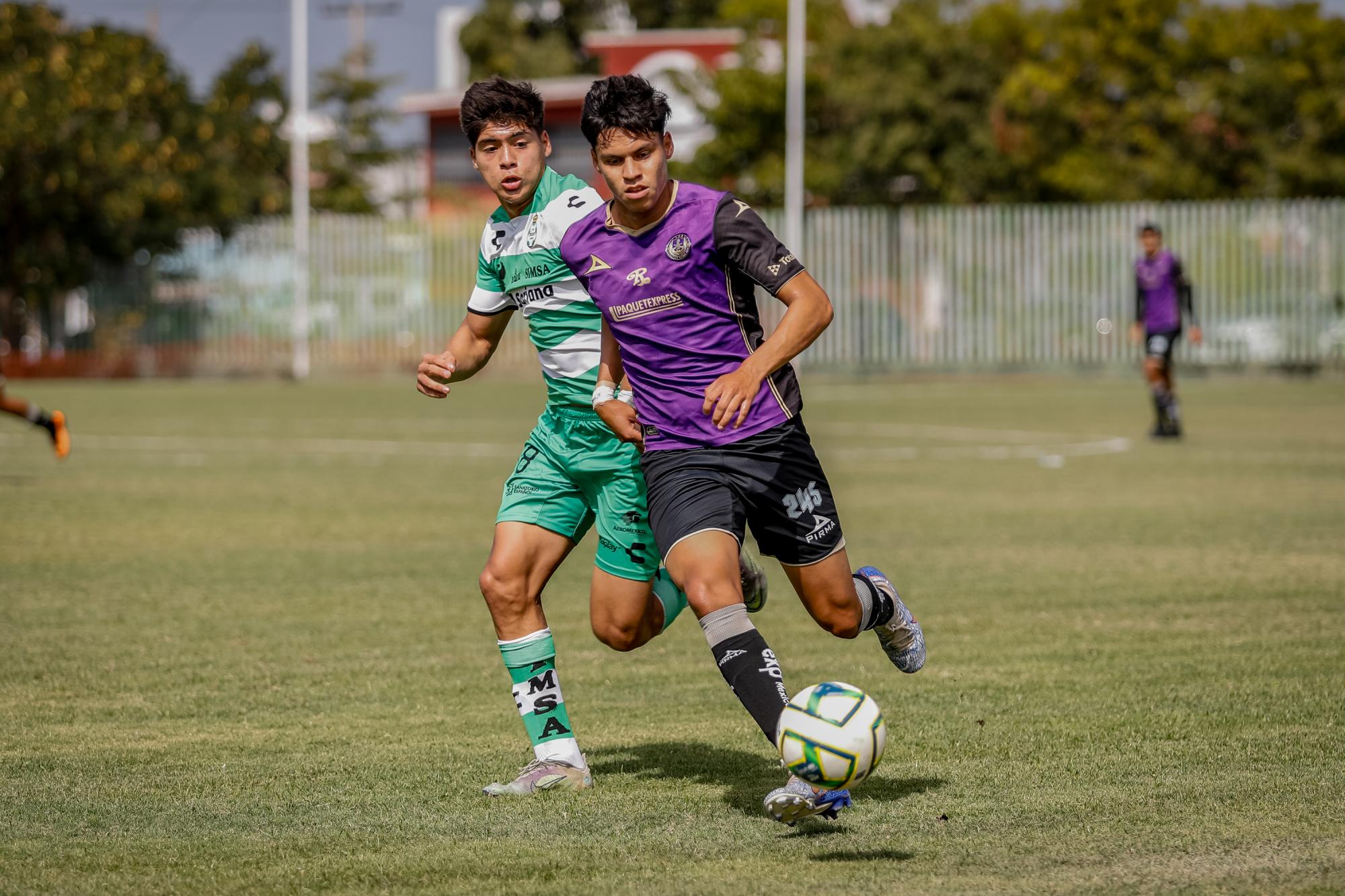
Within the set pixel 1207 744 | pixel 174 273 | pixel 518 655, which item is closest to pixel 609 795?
pixel 518 655

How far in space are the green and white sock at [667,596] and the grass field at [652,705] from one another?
54 cm

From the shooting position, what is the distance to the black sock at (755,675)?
537cm

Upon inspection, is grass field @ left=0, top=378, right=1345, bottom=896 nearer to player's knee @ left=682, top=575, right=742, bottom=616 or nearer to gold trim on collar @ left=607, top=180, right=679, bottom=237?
player's knee @ left=682, top=575, right=742, bottom=616

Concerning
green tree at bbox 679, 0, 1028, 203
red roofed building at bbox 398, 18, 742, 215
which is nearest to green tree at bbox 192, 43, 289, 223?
red roofed building at bbox 398, 18, 742, 215

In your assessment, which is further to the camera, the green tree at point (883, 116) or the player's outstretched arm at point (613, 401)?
the green tree at point (883, 116)

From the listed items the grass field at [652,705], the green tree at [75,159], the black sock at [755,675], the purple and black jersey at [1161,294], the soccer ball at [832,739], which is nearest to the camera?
the soccer ball at [832,739]

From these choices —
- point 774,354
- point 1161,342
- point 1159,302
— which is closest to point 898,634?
point 774,354

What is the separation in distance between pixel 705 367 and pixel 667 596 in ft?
3.42

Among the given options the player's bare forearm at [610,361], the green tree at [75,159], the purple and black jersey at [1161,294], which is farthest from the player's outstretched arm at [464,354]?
the green tree at [75,159]

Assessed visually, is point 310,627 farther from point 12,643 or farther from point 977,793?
point 977,793

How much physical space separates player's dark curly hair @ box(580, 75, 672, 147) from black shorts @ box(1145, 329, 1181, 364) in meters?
17.4

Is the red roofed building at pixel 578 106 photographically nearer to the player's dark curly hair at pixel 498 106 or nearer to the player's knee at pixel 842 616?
the player's dark curly hair at pixel 498 106

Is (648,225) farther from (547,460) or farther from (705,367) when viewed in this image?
(547,460)

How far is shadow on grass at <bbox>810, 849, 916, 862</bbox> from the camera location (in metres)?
5.09
